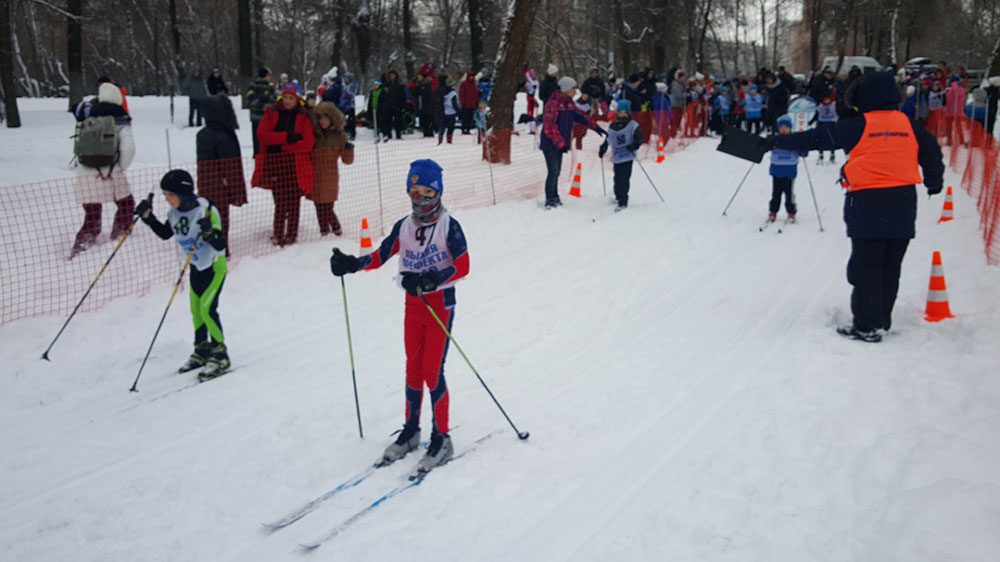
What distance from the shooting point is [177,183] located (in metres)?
5.86

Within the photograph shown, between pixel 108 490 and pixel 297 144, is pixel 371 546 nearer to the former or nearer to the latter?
pixel 108 490

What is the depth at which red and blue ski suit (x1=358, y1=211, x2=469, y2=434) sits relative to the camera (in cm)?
441

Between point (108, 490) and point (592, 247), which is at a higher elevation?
point (592, 247)

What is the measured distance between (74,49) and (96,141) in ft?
43.0

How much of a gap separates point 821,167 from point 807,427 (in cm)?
1302

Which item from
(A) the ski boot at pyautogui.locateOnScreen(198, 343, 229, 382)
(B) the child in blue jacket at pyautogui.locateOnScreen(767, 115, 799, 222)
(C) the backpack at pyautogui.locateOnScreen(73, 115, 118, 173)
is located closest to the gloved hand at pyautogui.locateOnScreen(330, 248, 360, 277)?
(A) the ski boot at pyautogui.locateOnScreen(198, 343, 229, 382)

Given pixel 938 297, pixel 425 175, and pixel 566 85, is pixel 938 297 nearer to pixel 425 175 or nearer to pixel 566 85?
pixel 425 175

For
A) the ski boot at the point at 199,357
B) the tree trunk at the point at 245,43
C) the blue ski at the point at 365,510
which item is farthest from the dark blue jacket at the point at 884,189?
the tree trunk at the point at 245,43

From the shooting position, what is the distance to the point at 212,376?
19.8 ft

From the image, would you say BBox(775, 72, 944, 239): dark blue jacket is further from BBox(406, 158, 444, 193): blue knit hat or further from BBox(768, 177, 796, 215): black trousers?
BBox(768, 177, 796, 215): black trousers

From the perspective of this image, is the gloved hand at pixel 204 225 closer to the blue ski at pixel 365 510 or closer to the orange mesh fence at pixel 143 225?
the orange mesh fence at pixel 143 225

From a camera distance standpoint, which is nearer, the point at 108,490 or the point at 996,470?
the point at 996,470

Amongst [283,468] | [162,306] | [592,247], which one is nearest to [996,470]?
[283,468]

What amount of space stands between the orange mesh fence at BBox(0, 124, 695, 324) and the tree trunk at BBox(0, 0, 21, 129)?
682cm
